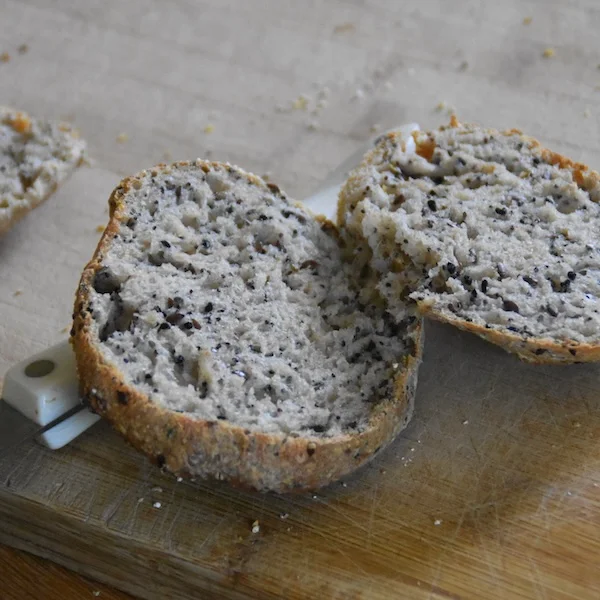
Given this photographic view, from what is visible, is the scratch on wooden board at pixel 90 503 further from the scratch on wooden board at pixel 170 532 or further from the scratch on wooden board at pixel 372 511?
the scratch on wooden board at pixel 372 511

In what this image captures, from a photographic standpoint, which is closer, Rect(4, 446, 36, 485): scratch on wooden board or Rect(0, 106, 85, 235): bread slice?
Rect(4, 446, 36, 485): scratch on wooden board

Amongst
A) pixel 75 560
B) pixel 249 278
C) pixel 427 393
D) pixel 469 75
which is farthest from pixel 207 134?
pixel 75 560

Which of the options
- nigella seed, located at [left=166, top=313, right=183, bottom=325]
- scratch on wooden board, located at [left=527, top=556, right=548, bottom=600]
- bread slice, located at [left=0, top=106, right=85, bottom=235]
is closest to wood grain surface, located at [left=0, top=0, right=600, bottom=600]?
scratch on wooden board, located at [left=527, top=556, right=548, bottom=600]

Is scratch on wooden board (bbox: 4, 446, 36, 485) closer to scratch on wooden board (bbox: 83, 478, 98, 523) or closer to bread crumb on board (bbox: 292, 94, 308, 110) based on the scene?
scratch on wooden board (bbox: 83, 478, 98, 523)

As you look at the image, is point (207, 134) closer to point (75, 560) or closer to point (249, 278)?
point (249, 278)

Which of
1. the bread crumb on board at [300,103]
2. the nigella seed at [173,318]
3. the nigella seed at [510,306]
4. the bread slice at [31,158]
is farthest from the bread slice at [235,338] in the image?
the bread crumb on board at [300,103]
